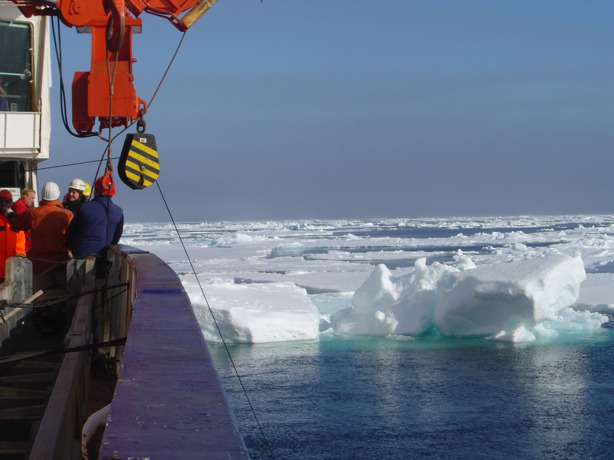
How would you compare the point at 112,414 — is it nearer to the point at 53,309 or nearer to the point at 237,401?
the point at 53,309

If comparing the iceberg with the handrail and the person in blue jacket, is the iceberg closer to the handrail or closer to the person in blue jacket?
the person in blue jacket

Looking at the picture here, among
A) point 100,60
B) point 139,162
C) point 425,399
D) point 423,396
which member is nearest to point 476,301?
point 423,396

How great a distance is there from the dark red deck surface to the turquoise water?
449cm

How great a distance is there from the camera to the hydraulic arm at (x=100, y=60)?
5734 millimetres

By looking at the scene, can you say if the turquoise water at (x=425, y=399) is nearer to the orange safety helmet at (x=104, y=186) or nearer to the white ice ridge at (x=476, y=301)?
the white ice ridge at (x=476, y=301)

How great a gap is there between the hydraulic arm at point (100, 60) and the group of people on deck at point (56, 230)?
2.43ft

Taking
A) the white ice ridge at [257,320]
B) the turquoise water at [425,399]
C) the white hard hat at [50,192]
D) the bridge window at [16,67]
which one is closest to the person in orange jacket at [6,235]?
the white hard hat at [50,192]

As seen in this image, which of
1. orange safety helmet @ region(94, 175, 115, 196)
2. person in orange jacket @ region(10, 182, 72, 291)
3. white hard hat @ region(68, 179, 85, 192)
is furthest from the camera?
white hard hat @ region(68, 179, 85, 192)

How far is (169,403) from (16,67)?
25.8 ft

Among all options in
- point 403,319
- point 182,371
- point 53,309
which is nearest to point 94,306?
point 53,309

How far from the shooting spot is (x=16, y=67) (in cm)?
807

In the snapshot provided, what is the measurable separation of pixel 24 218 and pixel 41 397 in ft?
8.01

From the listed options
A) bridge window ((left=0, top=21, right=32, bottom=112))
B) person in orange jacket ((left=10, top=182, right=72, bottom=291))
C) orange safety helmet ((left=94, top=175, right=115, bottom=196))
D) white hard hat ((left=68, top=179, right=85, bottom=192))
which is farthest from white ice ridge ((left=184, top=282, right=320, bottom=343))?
orange safety helmet ((left=94, top=175, right=115, bottom=196))

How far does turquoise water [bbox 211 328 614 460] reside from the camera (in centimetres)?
611
